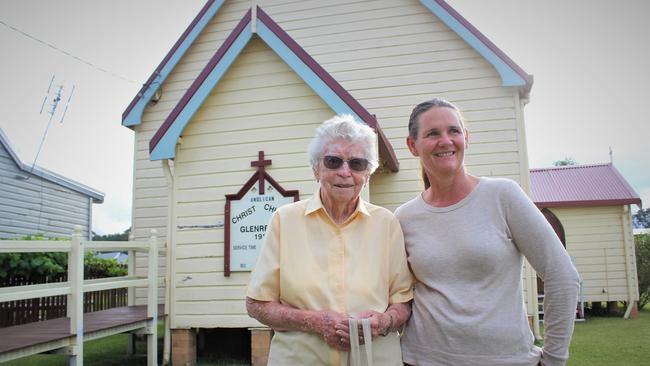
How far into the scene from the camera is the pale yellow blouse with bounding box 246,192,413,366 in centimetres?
236

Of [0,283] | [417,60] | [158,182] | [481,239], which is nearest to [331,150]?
[481,239]

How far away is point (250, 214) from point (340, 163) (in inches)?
162

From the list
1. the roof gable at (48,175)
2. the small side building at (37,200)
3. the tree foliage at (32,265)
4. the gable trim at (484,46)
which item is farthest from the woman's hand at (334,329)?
the roof gable at (48,175)

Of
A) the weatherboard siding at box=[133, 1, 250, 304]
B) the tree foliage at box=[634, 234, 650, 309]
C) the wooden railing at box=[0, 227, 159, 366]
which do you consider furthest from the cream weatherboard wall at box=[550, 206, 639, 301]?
the wooden railing at box=[0, 227, 159, 366]

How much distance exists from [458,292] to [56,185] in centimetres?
2304

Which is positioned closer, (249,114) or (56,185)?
(249,114)

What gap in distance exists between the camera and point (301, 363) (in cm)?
234

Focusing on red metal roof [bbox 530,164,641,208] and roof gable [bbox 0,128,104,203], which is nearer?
red metal roof [bbox 530,164,641,208]

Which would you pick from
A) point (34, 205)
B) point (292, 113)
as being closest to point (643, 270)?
point (292, 113)

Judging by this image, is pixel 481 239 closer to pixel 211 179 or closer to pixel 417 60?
pixel 211 179

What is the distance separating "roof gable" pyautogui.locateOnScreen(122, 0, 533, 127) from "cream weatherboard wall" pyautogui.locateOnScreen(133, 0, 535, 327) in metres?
0.20

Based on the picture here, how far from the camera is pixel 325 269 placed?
7.90ft

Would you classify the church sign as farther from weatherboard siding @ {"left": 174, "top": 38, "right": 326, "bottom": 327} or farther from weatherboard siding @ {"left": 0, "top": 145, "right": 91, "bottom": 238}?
weatherboard siding @ {"left": 0, "top": 145, "right": 91, "bottom": 238}

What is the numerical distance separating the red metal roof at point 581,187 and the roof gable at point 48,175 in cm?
1880
